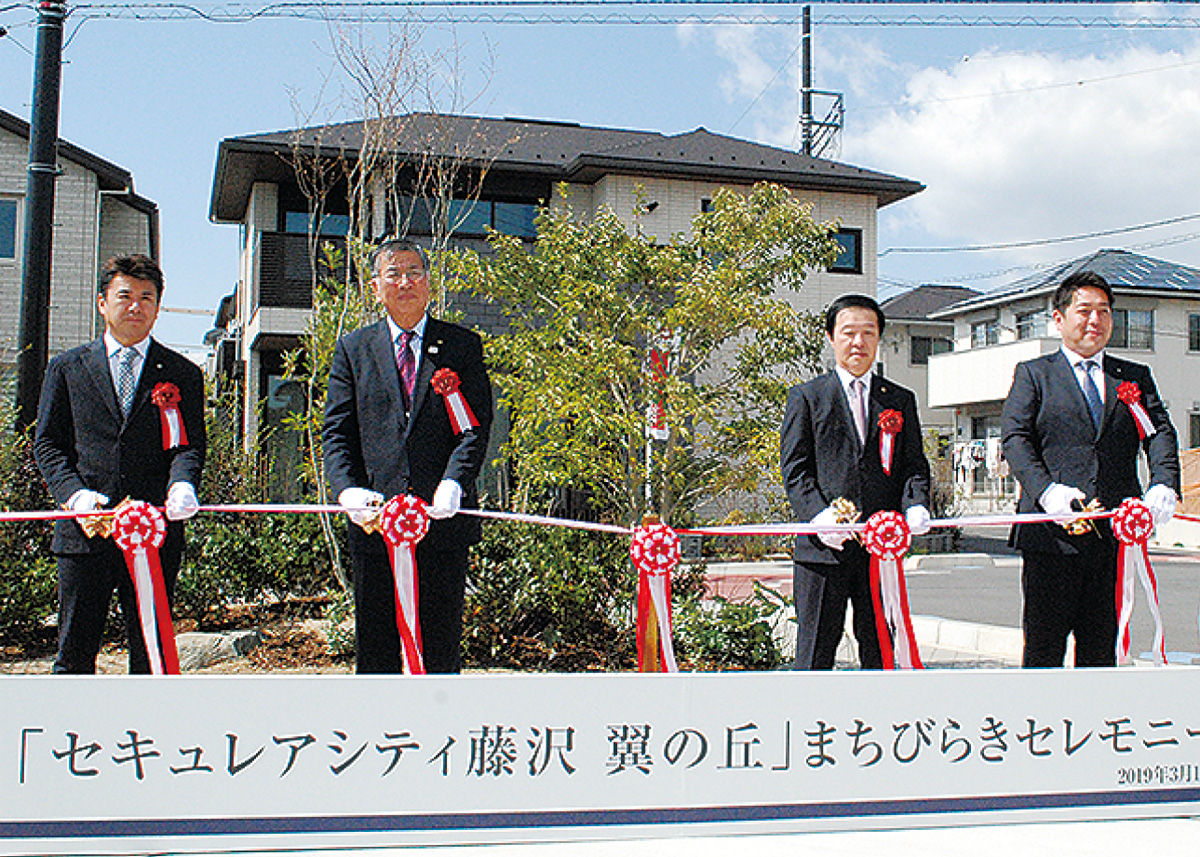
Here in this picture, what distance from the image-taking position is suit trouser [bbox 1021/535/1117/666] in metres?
3.47

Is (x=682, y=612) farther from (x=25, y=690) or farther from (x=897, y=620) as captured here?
(x=25, y=690)

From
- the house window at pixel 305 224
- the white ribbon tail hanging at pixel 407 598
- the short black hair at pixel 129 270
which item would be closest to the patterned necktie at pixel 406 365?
the white ribbon tail hanging at pixel 407 598

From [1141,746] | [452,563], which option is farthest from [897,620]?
[452,563]

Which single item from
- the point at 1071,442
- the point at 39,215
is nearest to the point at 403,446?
the point at 1071,442

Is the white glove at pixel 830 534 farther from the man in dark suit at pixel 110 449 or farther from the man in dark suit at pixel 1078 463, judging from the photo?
the man in dark suit at pixel 110 449

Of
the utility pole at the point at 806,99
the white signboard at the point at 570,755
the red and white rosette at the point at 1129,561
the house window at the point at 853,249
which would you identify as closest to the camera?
the white signboard at the point at 570,755

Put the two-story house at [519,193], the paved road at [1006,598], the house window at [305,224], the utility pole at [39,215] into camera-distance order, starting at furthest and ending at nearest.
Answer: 1. the house window at [305,224]
2. the two-story house at [519,193]
3. the paved road at [1006,598]
4. the utility pole at [39,215]

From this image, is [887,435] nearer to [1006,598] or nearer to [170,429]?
[170,429]

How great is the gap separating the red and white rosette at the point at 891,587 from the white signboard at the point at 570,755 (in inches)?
22.6

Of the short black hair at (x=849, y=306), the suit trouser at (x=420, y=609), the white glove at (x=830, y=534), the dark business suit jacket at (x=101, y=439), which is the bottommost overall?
the suit trouser at (x=420, y=609)

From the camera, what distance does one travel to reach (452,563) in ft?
10.6

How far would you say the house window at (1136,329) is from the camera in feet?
80.0

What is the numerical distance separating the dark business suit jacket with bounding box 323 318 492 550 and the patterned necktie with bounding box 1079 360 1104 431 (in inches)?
81.8

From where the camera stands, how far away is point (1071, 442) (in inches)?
141
